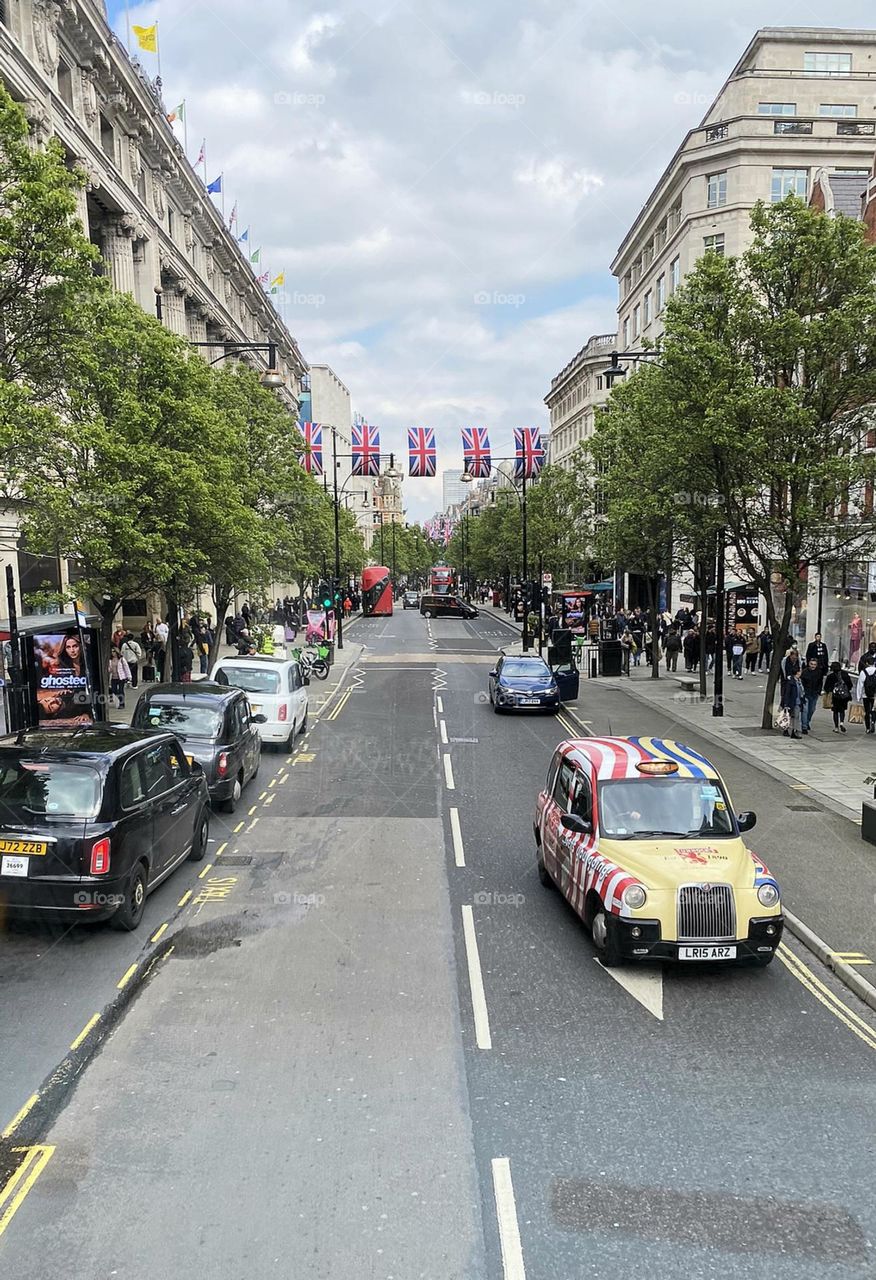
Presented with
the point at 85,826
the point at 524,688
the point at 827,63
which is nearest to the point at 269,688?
the point at 524,688

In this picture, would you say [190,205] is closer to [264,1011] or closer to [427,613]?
[427,613]

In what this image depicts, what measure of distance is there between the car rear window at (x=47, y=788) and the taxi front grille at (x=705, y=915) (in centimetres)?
532

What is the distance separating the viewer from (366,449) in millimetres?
43094

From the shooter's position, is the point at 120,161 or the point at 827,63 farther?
the point at 827,63

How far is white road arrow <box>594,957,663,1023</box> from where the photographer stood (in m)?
7.34

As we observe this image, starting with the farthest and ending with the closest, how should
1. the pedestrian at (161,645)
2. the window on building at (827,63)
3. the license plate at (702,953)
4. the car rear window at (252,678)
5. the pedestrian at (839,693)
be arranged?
the window on building at (827,63) < the pedestrian at (161,645) < the pedestrian at (839,693) < the car rear window at (252,678) < the license plate at (702,953)

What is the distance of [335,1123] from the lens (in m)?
5.61

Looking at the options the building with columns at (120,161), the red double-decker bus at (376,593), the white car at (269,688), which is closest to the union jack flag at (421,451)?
the building with columns at (120,161)

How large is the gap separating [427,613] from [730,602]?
4242cm

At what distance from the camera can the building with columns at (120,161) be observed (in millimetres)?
26203

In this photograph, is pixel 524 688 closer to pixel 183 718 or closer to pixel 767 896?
pixel 183 718

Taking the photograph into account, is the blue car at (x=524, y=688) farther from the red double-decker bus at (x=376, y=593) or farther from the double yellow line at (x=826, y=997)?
the red double-decker bus at (x=376, y=593)

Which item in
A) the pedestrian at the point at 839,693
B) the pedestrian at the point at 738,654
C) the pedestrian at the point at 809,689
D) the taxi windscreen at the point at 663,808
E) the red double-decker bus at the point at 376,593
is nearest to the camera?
the taxi windscreen at the point at 663,808

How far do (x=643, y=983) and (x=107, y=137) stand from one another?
37.9m
